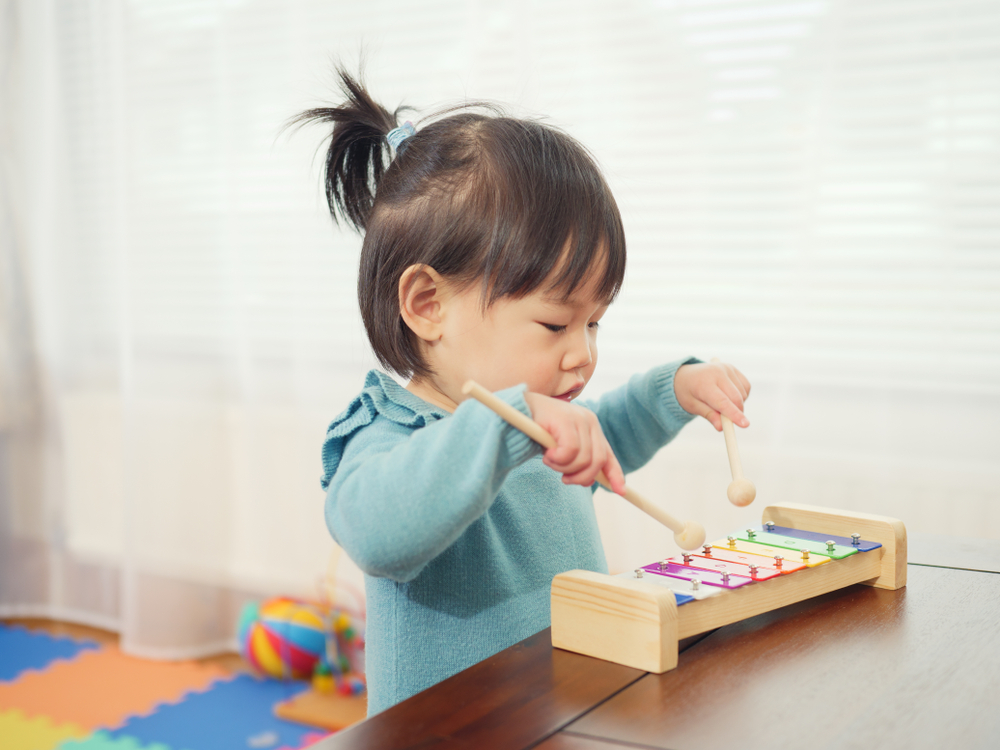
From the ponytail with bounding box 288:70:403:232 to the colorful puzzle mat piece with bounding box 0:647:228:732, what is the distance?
126cm

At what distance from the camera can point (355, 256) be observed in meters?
1.95

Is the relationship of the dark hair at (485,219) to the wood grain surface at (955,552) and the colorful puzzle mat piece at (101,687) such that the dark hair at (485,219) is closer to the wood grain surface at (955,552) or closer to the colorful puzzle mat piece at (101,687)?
the wood grain surface at (955,552)

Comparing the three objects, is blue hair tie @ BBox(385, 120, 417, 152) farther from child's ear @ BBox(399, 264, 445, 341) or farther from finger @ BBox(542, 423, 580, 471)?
finger @ BBox(542, 423, 580, 471)

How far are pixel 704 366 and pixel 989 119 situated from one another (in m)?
0.82

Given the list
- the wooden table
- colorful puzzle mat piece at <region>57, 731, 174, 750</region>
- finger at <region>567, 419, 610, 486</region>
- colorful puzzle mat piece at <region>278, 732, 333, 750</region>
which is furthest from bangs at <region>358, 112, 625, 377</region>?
colorful puzzle mat piece at <region>57, 731, 174, 750</region>

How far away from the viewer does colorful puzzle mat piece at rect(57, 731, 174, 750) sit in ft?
5.37

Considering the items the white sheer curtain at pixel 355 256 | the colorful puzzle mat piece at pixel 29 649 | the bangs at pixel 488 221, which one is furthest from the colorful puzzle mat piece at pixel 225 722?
the bangs at pixel 488 221

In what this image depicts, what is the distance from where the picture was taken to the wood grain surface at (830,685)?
1.50 ft

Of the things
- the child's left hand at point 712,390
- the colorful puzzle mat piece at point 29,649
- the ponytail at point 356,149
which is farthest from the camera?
the colorful puzzle mat piece at point 29,649

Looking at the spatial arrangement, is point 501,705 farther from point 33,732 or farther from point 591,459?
point 33,732

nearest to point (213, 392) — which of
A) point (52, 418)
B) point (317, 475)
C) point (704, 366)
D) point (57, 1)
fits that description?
point (317, 475)

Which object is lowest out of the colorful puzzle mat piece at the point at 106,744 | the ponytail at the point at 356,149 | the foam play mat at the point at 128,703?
the foam play mat at the point at 128,703

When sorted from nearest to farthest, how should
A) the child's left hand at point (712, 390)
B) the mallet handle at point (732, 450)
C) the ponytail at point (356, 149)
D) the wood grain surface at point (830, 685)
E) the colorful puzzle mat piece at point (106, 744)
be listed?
the wood grain surface at point (830, 685), the mallet handle at point (732, 450), the child's left hand at point (712, 390), the ponytail at point (356, 149), the colorful puzzle mat piece at point (106, 744)

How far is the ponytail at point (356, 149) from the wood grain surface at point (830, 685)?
2.03 feet
